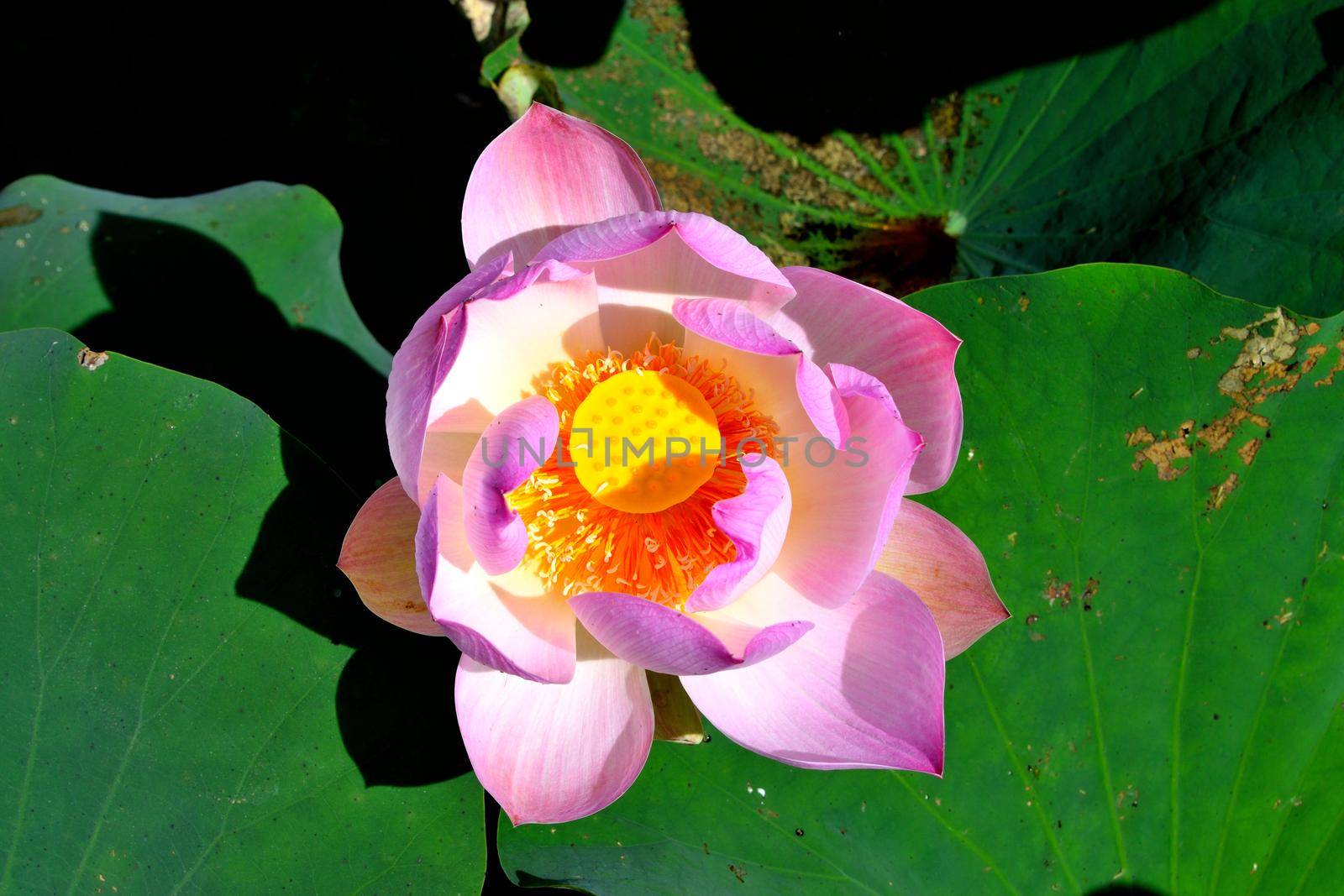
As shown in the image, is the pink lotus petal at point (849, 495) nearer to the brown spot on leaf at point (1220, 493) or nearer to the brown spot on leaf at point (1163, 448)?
the brown spot on leaf at point (1163, 448)

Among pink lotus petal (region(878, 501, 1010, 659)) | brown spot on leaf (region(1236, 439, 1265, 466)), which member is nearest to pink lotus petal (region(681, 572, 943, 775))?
pink lotus petal (region(878, 501, 1010, 659))

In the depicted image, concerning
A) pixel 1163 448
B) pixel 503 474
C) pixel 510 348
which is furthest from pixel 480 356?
pixel 1163 448

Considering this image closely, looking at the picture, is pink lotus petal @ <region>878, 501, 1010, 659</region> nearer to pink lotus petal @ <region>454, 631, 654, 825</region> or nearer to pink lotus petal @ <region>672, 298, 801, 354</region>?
pink lotus petal @ <region>672, 298, 801, 354</region>

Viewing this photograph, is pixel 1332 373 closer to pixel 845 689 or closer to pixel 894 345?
pixel 894 345

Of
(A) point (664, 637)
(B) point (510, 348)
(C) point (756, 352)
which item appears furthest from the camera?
(B) point (510, 348)

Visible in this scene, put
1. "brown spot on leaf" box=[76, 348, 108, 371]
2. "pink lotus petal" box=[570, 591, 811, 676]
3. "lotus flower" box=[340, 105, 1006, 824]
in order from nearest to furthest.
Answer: "pink lotus petal" box=[570, 591, 811, 676]
"lotus flower" box=[340, 105, 1006, 824]
"brown spot on leaf" box=[76, 348, 108, 371]

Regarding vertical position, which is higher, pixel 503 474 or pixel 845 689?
pixel 503 474

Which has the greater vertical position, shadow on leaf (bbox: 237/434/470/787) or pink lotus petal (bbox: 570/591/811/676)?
pink lotus petal (bbox: 570/591/811/676)

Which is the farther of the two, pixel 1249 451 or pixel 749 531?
pixel 1249 451
